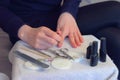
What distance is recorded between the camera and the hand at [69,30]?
→ 34.1 inches

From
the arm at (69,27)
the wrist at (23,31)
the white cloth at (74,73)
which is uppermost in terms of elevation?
the arm at (69,27)

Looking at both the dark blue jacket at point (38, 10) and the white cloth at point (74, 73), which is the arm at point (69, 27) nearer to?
the dark blue jacket at point (38, 10)

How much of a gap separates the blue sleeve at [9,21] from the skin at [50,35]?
3 centimetres

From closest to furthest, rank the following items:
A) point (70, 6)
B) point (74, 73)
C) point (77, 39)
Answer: point (74, 73), point (77, 39), point (70, 6)

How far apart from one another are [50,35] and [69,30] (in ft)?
0.37

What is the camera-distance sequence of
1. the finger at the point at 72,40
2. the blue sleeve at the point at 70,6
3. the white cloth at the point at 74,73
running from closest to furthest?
the white cloth at the point at 74,73 < the finger at the point at 72,40 < the blue sleeve at the point at 70,6

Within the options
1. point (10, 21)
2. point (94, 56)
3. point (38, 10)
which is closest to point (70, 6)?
point (38, 10)

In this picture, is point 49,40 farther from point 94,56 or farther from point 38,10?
point 38,10

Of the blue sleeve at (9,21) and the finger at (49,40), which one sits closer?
the finger at (49,40)

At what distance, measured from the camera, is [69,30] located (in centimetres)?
91

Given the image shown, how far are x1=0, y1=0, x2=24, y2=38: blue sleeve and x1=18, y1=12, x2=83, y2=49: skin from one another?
0.10 feet

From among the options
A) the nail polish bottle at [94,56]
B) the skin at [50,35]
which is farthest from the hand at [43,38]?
the nail polish bottle at [94,56]

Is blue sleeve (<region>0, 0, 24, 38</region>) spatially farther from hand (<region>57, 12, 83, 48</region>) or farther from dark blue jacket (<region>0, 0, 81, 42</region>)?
hand (<region>57, 12, 83, 48</region>)

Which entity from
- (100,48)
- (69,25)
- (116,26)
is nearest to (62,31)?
(69,25)
